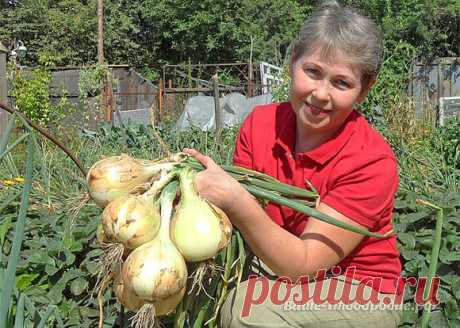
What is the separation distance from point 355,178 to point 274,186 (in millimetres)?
255

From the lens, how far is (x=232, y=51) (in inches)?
803

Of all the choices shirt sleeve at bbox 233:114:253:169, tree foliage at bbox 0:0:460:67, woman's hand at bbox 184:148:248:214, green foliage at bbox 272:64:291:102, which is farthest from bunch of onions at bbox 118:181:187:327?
tree foliage at bbox 0:0:460:67

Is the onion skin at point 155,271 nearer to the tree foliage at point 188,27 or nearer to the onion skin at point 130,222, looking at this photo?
the onion skin at point 130,222

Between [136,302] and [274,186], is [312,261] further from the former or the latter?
[136,302]

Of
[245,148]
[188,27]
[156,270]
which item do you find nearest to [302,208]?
[156,270]

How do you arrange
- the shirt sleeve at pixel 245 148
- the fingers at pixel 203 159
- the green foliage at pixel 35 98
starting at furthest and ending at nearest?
the green foliage at pixel 35 98, the shirt sleeve at pixel 245 148, the fingers at pixel 203 159

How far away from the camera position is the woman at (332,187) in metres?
1.57

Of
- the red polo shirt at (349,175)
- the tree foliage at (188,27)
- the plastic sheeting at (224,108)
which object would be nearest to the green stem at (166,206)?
the red polo shirt at (349,175)

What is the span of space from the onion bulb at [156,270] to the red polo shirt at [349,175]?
1.70 feet

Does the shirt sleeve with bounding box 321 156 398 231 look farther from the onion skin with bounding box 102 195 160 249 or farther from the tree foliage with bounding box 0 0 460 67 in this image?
the tree foliage with bounding box 0 0 460 67

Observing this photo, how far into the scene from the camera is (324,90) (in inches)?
63.5

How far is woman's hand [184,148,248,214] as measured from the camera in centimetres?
137

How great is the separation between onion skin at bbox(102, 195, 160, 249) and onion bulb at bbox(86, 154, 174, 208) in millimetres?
72

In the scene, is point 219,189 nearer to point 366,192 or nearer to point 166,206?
point 166,206
